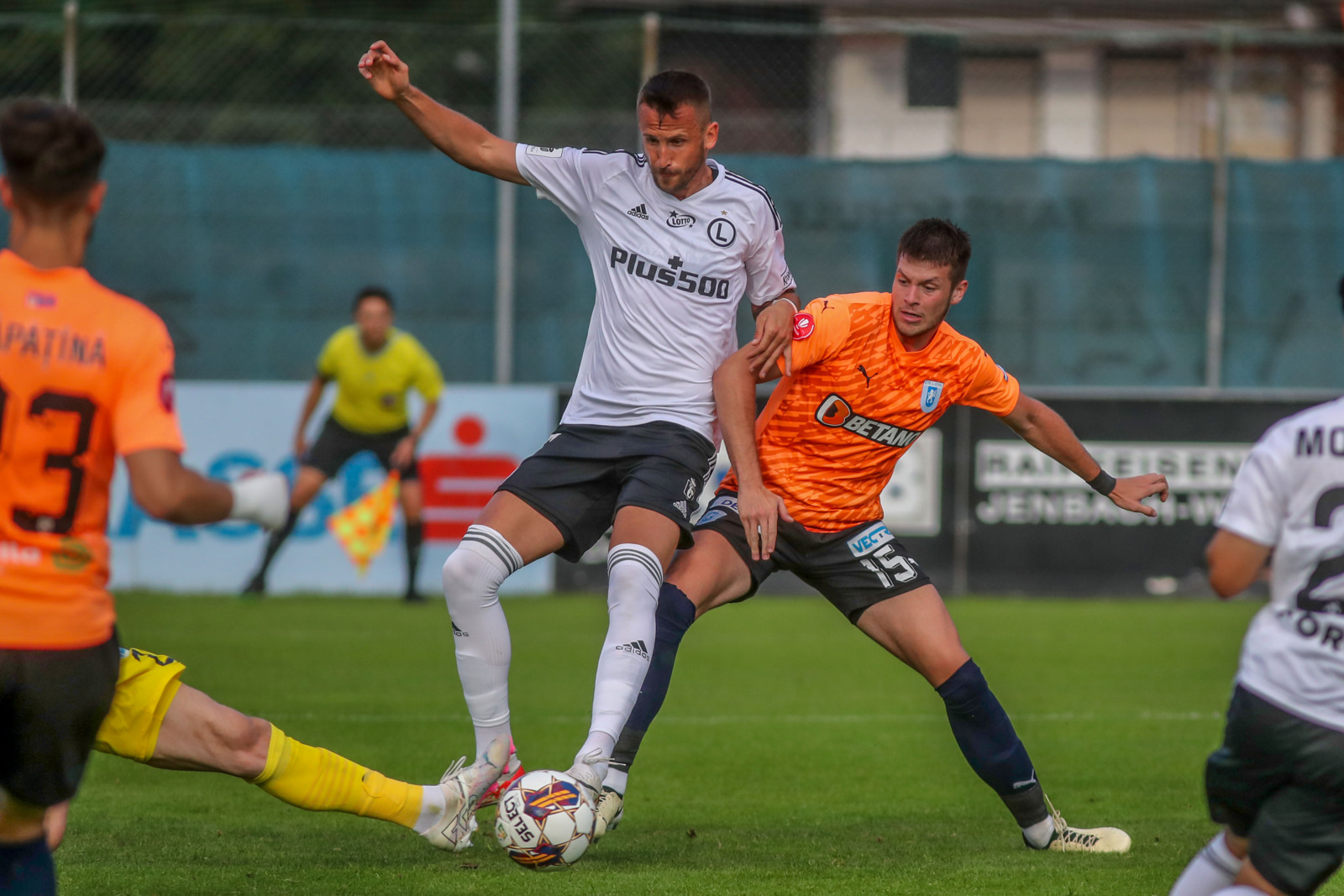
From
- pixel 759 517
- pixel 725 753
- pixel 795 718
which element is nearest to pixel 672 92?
pixel 759 517

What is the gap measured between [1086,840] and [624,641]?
171cm

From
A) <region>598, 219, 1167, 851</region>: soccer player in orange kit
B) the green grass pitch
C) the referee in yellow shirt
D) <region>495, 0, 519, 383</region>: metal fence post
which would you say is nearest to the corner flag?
the referee in yellow shirt

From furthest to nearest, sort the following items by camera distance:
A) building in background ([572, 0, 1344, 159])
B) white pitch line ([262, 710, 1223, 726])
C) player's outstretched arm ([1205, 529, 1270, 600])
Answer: building in background ([572, 0, 1344, 159]), white pitch line ([262, 710, 1223, 726]), player's outstretched arm ([1205, 529, 1270, 600])

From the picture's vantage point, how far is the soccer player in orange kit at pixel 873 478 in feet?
17.5

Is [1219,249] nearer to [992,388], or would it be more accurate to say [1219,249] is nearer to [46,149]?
[992,388]

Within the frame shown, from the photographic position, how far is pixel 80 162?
10.7 feet

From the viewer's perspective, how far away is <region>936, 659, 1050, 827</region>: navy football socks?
534 centimetres

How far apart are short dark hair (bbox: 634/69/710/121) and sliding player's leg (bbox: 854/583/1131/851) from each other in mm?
1788

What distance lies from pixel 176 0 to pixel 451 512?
12409 mm

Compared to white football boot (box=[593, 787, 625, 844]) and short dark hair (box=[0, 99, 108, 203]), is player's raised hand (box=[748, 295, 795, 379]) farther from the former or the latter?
short dark hair (box=[0, 99, 108, 203])

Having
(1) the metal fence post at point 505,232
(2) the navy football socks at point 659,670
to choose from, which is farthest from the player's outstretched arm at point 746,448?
(1) the metal fence post at point 505,232

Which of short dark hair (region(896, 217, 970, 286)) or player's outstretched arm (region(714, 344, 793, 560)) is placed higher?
short dark hair (region(896, 217, 970, 286))

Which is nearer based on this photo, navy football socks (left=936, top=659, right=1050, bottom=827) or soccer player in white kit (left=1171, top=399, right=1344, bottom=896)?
soccer player in white kit (left=1171, top=399, right=1344, bottom=896)

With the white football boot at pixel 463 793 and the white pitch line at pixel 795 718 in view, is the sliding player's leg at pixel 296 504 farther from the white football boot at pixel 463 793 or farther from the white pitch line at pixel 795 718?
the white football boot at pixel 463 793
